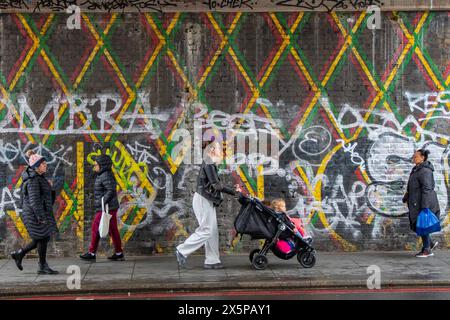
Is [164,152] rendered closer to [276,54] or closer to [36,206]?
[276,54]

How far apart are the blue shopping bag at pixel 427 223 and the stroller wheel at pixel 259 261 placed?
9.09 ft

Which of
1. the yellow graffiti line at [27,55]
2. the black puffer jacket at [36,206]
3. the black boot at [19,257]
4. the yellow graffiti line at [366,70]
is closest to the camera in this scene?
the black puffer jacket at [36,206]

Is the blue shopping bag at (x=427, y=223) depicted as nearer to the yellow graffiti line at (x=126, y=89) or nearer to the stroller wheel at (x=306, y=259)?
the stroller wheel at (x=306, y=259)

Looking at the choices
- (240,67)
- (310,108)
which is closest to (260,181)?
(310,108)

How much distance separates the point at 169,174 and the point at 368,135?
11.6ft

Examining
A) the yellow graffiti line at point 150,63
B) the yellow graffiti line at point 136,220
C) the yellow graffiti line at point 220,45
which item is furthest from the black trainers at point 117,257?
the yellow graffiti line at point 220,45

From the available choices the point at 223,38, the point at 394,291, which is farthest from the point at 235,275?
the point at 223,38

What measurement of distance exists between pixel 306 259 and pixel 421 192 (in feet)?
7.94

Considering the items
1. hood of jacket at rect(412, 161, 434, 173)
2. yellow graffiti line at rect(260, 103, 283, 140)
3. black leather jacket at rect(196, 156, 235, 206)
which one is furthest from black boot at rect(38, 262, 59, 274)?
hood of jacket at rect(412, 161, 434, 173)

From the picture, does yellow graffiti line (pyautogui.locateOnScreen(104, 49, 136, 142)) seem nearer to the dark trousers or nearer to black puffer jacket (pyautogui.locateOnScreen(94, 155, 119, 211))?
black puffer jacket (pyautogui.locateOnScreen(94, 155, 119, 211))

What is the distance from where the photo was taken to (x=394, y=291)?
10719mm

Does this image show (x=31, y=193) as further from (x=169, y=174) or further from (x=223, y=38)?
(x=223, y=38)

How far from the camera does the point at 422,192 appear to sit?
1321 centimetres

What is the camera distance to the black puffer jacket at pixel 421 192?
13180 millimetres
